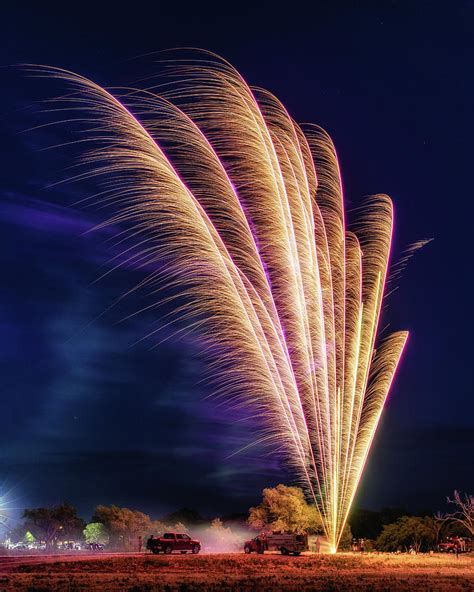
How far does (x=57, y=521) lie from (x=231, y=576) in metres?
62.0

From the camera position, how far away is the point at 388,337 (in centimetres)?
3397

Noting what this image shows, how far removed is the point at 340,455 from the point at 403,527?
3725cm

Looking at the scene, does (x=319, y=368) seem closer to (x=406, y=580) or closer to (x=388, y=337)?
(x=388, y=337)

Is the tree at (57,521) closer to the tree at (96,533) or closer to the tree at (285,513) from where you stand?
the tree at (96,533)

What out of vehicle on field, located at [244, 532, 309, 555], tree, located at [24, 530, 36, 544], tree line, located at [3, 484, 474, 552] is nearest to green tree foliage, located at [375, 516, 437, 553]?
tree line, located at [3, 484, 474, 552]

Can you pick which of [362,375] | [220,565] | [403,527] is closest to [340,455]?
[362,375]

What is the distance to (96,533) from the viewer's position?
7750 cm

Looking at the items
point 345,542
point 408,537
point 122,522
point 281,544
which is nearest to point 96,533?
point 122,522

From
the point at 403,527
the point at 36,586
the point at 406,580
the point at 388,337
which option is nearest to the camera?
the point at 36,586

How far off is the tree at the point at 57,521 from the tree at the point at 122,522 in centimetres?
536

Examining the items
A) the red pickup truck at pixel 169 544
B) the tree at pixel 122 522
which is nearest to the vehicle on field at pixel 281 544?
the red pickup truck at pixel 169 544

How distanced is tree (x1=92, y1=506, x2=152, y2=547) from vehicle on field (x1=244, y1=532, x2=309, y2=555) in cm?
3017

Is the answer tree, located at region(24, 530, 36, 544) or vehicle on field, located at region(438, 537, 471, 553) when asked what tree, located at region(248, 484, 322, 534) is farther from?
tree, located at region(24, 530, 36, 544)

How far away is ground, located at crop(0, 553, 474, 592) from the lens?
22641mm
